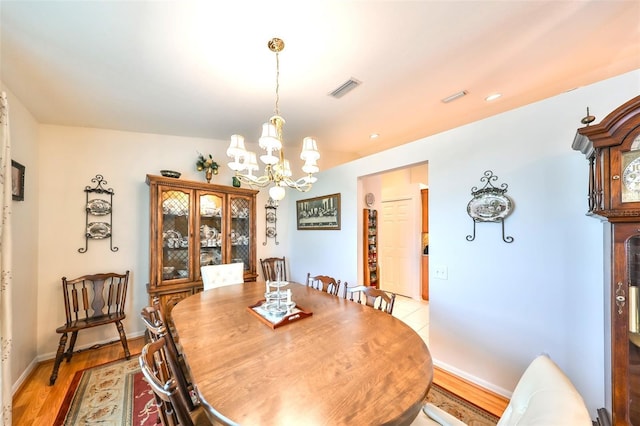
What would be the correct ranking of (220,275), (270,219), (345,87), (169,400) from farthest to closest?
1. (270,219)
2. (220,275)
3. (345,87)
4. (169,400)

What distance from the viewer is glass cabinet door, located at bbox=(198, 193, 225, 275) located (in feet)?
10.7

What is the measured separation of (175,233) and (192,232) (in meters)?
0.21

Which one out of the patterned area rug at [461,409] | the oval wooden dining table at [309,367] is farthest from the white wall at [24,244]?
the patterned area rug at [461,409]

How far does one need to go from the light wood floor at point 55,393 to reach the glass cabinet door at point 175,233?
1075 mm

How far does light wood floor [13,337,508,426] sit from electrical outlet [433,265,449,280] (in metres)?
0.89

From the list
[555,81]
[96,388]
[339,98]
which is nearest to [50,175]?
[96,388]

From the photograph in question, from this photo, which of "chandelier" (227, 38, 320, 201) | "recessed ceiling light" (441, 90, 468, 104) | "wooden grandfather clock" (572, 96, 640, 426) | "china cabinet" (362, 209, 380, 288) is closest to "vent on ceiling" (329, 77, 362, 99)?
"chandelier" (227, 38, 320, 201)

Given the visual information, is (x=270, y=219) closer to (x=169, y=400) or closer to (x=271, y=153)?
(x=271, y=153)

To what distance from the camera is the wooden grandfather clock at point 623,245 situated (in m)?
1.14

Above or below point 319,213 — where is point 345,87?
above

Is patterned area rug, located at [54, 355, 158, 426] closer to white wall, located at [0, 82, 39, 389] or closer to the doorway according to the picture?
white wall, located at [0, 82, 39, 389]

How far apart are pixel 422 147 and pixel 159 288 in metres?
3.45

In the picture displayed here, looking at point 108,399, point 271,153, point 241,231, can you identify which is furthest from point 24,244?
point 271,153

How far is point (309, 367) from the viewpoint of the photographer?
1073 millimetres
